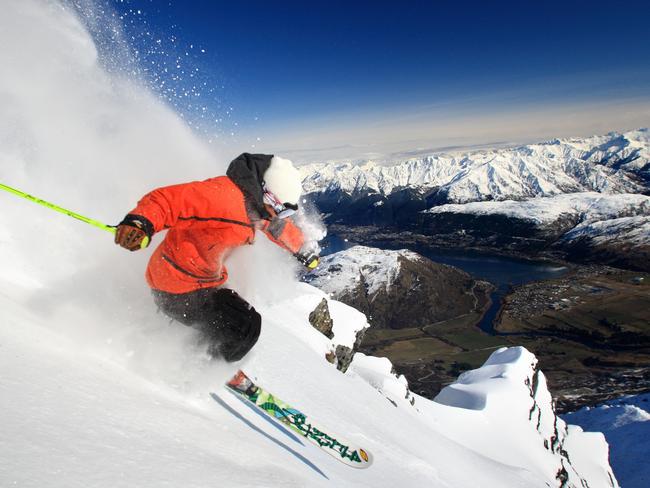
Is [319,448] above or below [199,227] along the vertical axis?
below

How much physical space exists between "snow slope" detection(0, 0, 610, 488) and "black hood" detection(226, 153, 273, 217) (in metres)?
2.12

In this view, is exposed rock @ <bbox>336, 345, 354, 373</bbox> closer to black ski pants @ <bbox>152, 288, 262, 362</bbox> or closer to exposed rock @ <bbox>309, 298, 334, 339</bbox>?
exposed rock @ <bbox>309, 298, 334, 339</bbox>

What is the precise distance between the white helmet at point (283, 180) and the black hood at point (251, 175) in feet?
0.27

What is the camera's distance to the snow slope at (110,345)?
2980 mm

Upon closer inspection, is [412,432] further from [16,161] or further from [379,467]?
[16,161]

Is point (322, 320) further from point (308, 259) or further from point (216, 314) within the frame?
point (216, 314)

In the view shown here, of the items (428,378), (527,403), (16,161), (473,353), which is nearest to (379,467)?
(16,161)

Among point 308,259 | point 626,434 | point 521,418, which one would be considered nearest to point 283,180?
point 308,259

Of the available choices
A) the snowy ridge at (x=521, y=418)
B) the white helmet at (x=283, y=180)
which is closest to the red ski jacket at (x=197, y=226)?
the white helmet at (x=283, y=180)

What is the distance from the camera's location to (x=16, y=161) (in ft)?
24.8

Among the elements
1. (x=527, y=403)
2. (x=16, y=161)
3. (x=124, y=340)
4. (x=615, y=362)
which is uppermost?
(x=16, y=161)

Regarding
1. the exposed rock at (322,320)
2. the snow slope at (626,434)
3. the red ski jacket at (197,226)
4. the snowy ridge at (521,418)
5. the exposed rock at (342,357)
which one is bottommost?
the snow slope at (626,434)

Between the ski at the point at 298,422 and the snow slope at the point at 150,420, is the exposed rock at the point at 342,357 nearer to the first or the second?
the snow slope at the point at 150,420

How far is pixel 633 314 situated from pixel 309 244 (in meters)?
196
